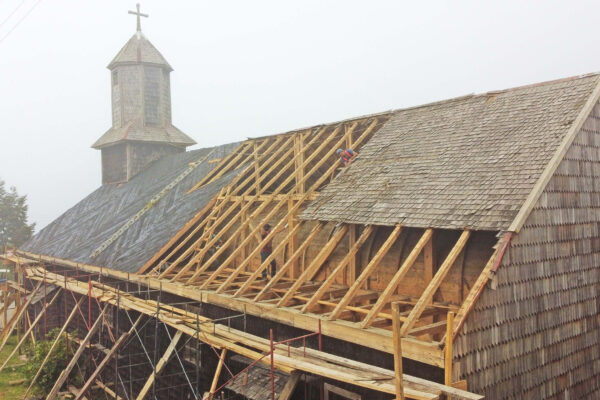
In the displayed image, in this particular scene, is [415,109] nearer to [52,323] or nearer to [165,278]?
[165,278]

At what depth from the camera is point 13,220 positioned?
48.7 meters

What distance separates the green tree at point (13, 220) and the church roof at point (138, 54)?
88.6ft

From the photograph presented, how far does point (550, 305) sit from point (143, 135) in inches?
886

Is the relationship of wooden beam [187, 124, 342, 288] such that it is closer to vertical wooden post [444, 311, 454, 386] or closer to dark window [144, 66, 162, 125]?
vertical wooden post [444, 311, 454, 386]

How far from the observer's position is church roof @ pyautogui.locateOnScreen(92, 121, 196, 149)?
86.6 ft

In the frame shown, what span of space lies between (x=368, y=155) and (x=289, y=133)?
4725 mm

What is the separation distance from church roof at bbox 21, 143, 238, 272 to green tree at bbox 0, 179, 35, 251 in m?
23.4

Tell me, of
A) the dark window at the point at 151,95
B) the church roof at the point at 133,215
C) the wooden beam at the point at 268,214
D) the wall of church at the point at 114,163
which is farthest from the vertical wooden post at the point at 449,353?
the dark window at the point at 151,95

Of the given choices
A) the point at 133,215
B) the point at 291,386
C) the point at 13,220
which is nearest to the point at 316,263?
the point at 291,386

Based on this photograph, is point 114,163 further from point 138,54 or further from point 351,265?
point 351,265

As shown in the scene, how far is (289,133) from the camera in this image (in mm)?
16844

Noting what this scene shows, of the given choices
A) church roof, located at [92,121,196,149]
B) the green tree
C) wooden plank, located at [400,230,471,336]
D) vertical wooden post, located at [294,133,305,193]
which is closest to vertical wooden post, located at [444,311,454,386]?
wooden plank, located at [400,230,471,336]

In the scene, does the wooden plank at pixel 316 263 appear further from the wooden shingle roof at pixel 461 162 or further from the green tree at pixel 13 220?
the green tree at pixel 13 220

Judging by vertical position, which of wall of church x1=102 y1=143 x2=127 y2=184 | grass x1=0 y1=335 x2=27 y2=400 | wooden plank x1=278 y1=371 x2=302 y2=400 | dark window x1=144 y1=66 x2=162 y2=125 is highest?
dark window x1=144 y1=66 x2=162 y2=125
